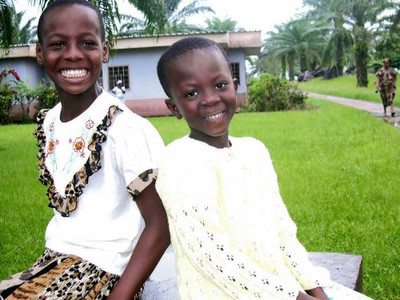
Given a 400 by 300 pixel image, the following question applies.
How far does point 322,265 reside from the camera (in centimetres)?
231

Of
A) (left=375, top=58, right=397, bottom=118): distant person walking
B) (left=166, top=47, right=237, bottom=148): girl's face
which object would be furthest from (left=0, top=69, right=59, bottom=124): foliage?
(left=166, top=47, right=237, bottom=148): girl's face

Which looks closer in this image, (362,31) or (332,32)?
(362,31)

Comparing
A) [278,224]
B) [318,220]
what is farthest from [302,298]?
[318,220]

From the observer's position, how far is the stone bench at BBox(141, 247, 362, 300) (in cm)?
193

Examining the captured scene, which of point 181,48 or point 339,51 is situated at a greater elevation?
point 339,51

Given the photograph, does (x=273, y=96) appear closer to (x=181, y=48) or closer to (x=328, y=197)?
(x=328, y=197)

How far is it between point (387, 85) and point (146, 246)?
1300cm

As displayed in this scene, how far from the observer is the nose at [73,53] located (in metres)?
1.60

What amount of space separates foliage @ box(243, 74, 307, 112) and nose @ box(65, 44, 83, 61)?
16.0m

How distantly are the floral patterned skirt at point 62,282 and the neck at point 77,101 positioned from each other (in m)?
0.47

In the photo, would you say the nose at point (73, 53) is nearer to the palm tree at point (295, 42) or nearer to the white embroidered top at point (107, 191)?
the white embroidered top at point (107, 191)

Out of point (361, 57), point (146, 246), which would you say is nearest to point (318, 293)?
point (146, 246)

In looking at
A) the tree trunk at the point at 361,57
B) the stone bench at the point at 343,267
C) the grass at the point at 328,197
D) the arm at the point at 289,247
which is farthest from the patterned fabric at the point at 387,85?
the tree trunk at the point at 361,57

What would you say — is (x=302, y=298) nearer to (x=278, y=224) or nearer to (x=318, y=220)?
(x=278, y=224)
